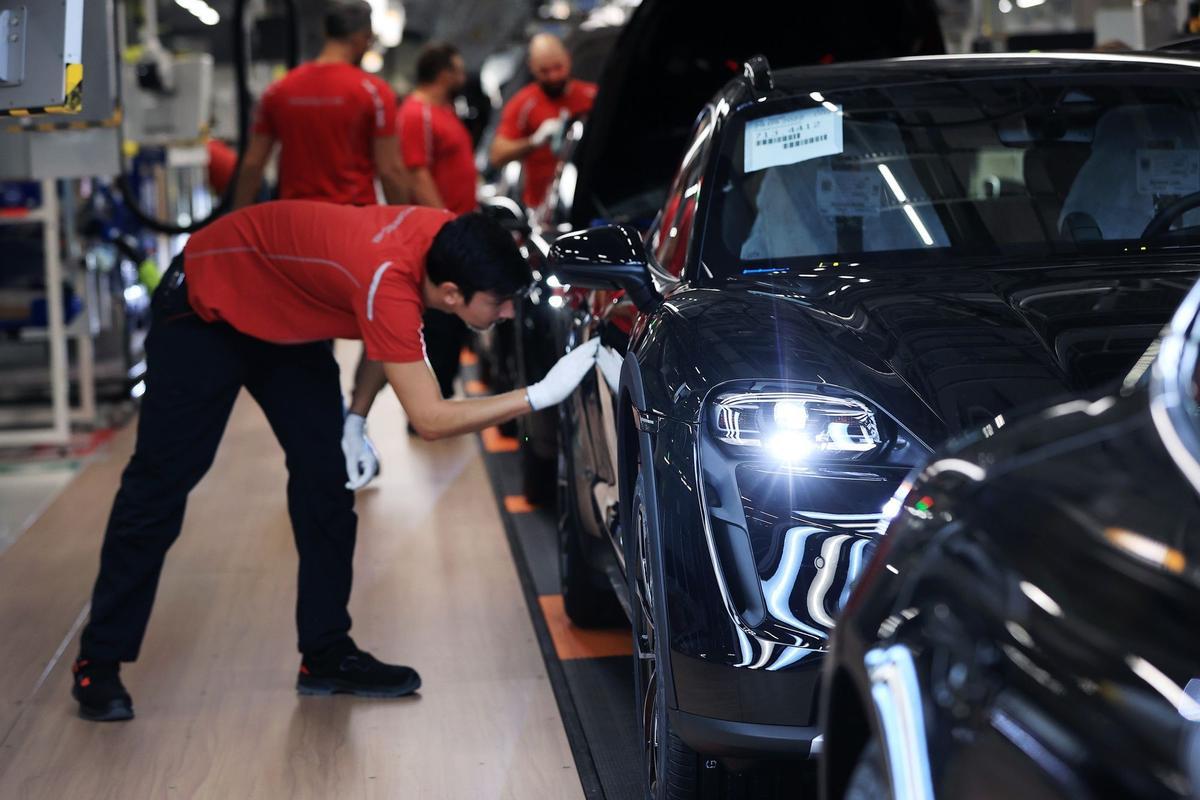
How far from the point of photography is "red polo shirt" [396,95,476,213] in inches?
308

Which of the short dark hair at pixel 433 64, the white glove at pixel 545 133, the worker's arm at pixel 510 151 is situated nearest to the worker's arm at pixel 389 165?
the white glove at pixel 545 133

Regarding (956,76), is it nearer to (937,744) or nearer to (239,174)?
(937,744)

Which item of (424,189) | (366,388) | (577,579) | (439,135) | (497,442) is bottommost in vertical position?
(497,442)

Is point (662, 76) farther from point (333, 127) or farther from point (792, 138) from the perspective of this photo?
point (333, 127)

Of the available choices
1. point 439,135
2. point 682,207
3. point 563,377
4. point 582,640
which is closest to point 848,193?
point 682,207

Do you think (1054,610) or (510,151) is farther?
(510,151)

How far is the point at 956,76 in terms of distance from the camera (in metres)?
3.62

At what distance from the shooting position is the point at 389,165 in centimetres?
696

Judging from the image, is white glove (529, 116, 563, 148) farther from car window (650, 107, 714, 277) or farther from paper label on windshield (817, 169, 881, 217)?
paper label on windshield (817, 169, 881, 217)

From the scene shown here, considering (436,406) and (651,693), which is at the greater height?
(436,406)

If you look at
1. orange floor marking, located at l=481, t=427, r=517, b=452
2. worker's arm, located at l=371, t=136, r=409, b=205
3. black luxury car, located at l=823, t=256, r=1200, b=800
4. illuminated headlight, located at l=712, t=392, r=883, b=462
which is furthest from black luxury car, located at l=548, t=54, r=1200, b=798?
orange floor marking, located at l=481, t=427, r=517, b=452

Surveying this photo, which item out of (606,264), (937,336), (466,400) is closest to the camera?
(937,336)

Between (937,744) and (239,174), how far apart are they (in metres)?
6.02

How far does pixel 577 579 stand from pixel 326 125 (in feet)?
10.3
